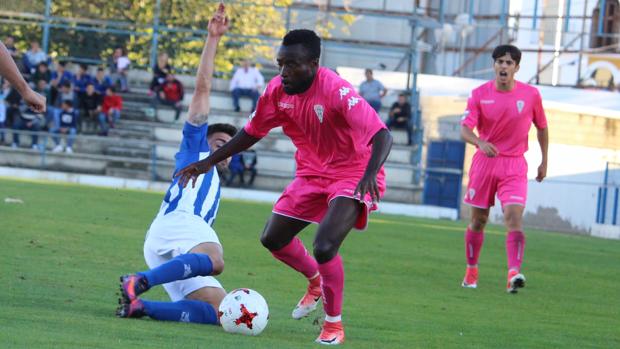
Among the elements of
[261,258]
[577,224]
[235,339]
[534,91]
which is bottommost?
[577,224]

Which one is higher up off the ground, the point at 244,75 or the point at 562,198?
the point at 244,75

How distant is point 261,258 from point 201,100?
238 inches

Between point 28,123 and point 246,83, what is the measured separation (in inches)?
250

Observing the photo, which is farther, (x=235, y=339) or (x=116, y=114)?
(x=116, y=114)

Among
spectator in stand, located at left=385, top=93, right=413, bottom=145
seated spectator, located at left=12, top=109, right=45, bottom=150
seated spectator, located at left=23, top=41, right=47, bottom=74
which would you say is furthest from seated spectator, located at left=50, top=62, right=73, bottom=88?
spectator in stand, located at left=385, top=93, right=413, bottom=145

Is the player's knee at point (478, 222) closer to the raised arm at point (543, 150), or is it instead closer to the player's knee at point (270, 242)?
the raised arm at point (543, 150)

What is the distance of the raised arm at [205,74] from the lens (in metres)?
9.30

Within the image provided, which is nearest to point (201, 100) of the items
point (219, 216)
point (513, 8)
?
point (219, 216)

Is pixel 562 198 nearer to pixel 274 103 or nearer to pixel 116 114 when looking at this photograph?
pixel 116 114

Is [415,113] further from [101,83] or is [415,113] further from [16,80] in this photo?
[16,80]

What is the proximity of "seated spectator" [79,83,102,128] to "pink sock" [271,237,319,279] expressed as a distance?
25.3 m

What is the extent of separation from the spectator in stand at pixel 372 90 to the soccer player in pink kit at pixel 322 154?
23421 mm

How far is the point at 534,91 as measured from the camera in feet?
45.5

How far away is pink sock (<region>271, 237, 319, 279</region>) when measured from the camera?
9.43 metres
